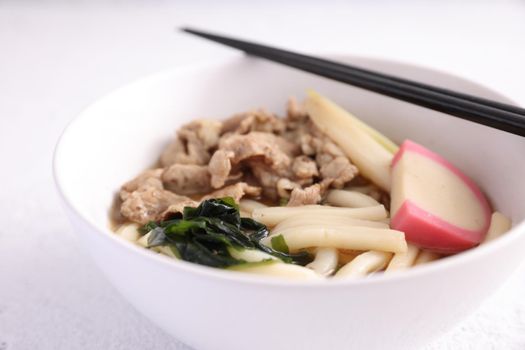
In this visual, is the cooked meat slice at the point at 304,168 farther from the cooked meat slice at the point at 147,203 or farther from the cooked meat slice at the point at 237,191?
the cooked meat slice at the point at 147,203

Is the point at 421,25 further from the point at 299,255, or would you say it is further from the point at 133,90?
the point at 299,255

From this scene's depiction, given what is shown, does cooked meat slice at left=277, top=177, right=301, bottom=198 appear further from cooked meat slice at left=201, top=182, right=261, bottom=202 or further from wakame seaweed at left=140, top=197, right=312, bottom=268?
wakame seaweed at left=140, top=197, right=312, bottom=268

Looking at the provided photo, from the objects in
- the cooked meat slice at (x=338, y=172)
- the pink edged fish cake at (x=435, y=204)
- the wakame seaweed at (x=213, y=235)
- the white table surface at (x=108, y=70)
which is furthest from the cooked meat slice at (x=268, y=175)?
the white table surface at (x=108, y=70)

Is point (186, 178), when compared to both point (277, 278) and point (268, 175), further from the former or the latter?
point (277, 278)

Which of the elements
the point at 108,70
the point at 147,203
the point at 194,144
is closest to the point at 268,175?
the point at 194,144

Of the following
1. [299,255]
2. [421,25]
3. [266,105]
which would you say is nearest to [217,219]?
[299,255]

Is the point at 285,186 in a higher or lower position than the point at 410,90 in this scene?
lower
